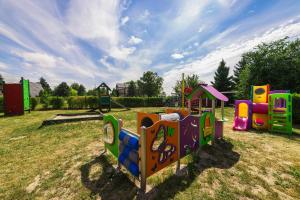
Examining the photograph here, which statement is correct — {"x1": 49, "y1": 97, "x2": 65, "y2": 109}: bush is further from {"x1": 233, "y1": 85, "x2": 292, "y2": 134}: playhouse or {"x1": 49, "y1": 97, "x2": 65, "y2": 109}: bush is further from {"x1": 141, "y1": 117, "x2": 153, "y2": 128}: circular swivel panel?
{"x1": 233, "y1": 85, "x2": 292, "y2": 134}: playhouse

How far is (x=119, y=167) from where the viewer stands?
3275mm

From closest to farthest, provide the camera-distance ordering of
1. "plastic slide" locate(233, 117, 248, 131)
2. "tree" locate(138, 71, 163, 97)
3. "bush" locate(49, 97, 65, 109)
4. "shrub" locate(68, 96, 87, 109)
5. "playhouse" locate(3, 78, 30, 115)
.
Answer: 1. "plastic slide" locate(233, 117, 248, 131)
2. "playhouse" locate(3, 78, 30, 115)
3. "bush" locate(49, 97, 65, 109)
4. "shrub" locate(68, 96, 87, 109)
5. "tree" locate(138, 71, 163, 97)

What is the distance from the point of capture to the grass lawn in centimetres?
255

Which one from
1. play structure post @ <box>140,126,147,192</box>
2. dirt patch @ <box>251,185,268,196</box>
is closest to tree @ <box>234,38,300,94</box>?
dirt patch @ <box>251,185,268,196</box>

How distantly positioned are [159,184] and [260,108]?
708 centimetres

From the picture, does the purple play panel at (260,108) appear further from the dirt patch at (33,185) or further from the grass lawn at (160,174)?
the dirt patch at (33,185)

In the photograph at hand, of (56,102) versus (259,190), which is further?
(56,102)

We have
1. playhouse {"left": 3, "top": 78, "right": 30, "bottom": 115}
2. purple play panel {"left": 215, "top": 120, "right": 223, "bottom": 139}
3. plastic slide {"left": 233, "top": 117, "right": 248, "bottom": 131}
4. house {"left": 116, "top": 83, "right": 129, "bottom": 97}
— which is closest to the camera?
purple play panel {"left": 215, "top": 120, "right": 223, "bottom": 139}

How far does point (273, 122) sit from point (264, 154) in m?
3.57

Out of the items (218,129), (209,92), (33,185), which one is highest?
(209,92)

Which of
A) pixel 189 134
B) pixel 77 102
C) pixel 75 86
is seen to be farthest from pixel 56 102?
pixel 75 86

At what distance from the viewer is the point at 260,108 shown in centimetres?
713

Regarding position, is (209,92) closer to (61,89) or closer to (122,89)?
(122,89)

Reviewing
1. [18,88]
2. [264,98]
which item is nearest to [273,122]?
[264,98]
